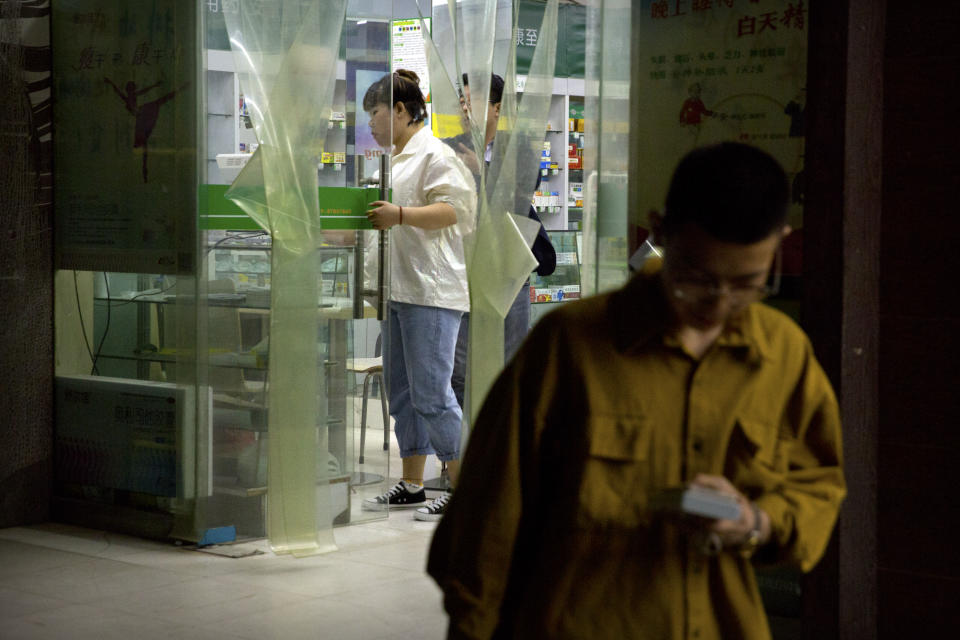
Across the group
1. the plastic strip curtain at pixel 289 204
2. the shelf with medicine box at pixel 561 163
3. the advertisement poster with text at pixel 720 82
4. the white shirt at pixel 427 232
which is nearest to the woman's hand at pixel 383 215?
the white shirt at pixel 427 232

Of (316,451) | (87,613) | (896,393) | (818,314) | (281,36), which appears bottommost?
(87,613)

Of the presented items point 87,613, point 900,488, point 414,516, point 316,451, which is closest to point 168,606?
point 87,613

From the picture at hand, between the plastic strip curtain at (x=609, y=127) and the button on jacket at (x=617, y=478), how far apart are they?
215 centimetres

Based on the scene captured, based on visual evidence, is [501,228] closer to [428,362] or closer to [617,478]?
[428,362]

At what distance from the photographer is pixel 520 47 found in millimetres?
5055

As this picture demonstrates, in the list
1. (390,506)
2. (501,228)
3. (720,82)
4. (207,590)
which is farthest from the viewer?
(390,506)

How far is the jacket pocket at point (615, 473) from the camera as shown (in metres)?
1.52

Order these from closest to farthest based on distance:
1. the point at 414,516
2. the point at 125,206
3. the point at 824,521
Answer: the point at 824,521, the point at 125,206, the point at 414,516

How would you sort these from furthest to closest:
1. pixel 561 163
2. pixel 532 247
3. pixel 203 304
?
pixel 561 163 < pixel 532 247 < pixel 203 304

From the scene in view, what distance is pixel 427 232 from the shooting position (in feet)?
17.2

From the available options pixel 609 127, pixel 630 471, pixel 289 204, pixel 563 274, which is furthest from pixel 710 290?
pixel 563 274

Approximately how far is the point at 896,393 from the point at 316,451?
2243mm

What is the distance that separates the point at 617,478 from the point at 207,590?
2.93 metres

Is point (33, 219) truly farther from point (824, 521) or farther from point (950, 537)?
point (824, 521)
